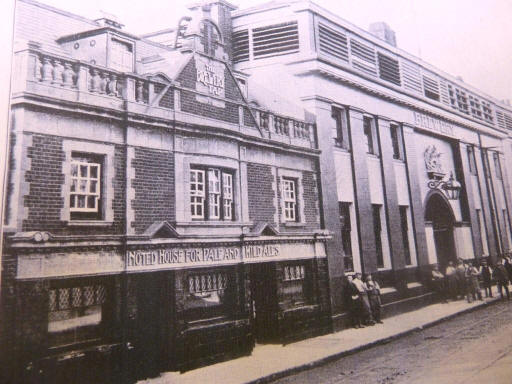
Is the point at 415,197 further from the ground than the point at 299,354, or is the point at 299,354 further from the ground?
the point at 415,197

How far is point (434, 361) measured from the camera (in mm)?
8086

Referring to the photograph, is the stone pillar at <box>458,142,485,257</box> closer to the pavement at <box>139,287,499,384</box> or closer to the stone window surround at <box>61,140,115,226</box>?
the pavement at <box>139,287,499,384</box>

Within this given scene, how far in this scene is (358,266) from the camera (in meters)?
13.3

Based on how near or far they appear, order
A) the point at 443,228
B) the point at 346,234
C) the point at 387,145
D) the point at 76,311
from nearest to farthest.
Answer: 1. the point at 76,311
2. the point at 346,234
3. the point at 387,145
4. the point at 443,228

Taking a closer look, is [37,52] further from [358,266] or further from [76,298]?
[358,266]

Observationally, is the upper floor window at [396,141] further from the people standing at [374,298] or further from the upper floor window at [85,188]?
the upper floor window at [85,188]

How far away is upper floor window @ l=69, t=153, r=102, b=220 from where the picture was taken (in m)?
6.76

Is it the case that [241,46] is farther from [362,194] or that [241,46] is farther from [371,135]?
[362,194]

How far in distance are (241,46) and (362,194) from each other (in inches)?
240

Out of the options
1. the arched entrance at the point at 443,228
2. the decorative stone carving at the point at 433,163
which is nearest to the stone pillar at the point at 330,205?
the decorative stone carving at the point at 433,163

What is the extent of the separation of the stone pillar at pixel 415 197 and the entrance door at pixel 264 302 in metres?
7.78

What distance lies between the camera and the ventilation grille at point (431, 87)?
17.4 m

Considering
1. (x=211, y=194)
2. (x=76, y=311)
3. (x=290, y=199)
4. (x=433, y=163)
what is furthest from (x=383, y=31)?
(x=76, y=311)

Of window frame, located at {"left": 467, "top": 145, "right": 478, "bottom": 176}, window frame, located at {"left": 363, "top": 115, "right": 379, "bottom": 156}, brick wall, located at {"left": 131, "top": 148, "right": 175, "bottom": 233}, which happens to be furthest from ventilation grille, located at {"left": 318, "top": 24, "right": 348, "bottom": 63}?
window frame, located at {"left": 467, "top": 145, "right": 478, "bottom": 176}
